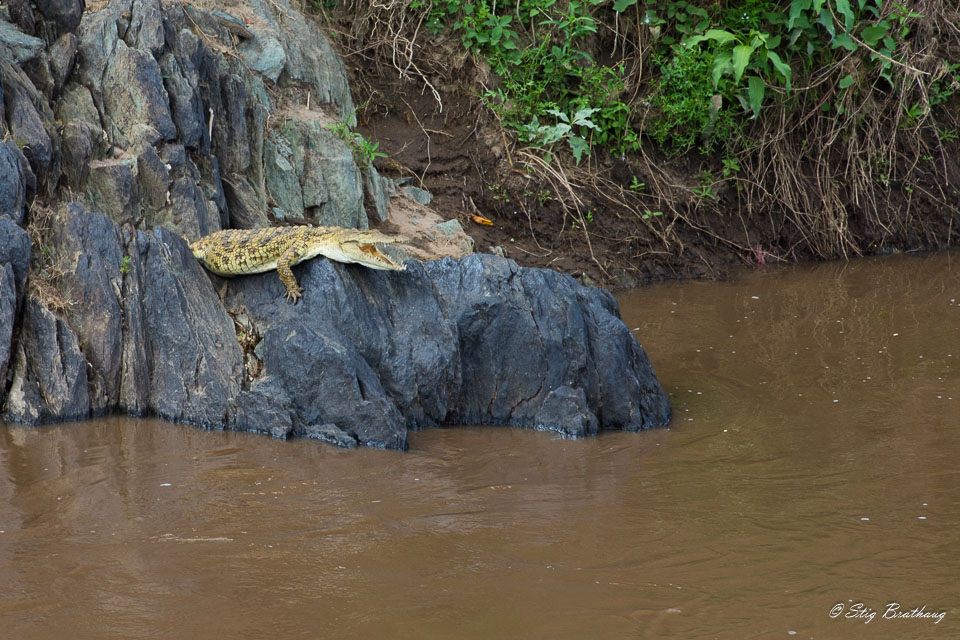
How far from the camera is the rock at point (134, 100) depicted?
24.3 ft

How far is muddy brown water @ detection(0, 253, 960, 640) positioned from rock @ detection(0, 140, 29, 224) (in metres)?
1.46

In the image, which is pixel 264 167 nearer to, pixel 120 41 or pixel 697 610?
pixel 120 41

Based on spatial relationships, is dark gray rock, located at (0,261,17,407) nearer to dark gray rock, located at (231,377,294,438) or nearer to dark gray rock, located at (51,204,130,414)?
dark gray rock, located at (51,204,130,414)

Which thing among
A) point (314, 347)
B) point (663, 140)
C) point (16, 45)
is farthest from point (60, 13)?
point (663, 140)

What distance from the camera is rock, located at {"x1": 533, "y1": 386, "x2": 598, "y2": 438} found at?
20.8 ft

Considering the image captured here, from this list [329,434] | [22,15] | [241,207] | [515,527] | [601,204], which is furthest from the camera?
[601,204]

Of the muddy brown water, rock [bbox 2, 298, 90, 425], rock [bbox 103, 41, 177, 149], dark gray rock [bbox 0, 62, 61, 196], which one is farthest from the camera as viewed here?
rock [bbox 103, 41, 177, 149]

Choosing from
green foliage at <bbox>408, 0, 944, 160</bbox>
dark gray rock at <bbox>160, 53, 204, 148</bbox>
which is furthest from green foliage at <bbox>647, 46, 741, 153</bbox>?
dark gray rock at <bbox>160, 53, 204, 148</bbox>

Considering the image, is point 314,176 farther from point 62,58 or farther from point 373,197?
point 62,58

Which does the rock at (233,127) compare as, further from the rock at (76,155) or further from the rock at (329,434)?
the rock at (329,434)

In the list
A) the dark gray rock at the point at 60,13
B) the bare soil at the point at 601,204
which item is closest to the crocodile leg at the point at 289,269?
the dark gray rock at the point at 60,13

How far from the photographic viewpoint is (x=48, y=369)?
603 centimetres

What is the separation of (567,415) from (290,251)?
2132 mm

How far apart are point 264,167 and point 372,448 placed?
3.89 meters
